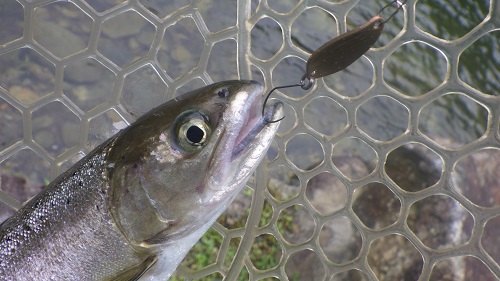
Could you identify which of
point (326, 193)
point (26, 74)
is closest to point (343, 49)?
point (326, 193)

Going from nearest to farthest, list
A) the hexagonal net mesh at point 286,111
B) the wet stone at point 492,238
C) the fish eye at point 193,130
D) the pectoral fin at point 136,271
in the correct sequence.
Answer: the fish eye at point 193,130, the pectoral fin at point 136,271, the wet stone at point 492,238, the hexagonal net mesh at point 286,111

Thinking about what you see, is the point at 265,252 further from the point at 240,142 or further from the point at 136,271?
the point at 240,142

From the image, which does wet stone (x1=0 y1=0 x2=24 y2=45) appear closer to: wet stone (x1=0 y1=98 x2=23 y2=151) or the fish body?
wet stone (x1=0 y1=98 x2=23 y2=151)

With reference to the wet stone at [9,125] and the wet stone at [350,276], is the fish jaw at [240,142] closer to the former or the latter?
the wet stone at [350,276]

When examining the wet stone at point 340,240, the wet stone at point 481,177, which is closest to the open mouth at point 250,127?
the wet stone at point 340,240

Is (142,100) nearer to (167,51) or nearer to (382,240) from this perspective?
(167,51)

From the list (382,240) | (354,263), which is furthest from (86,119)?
(382,240)
